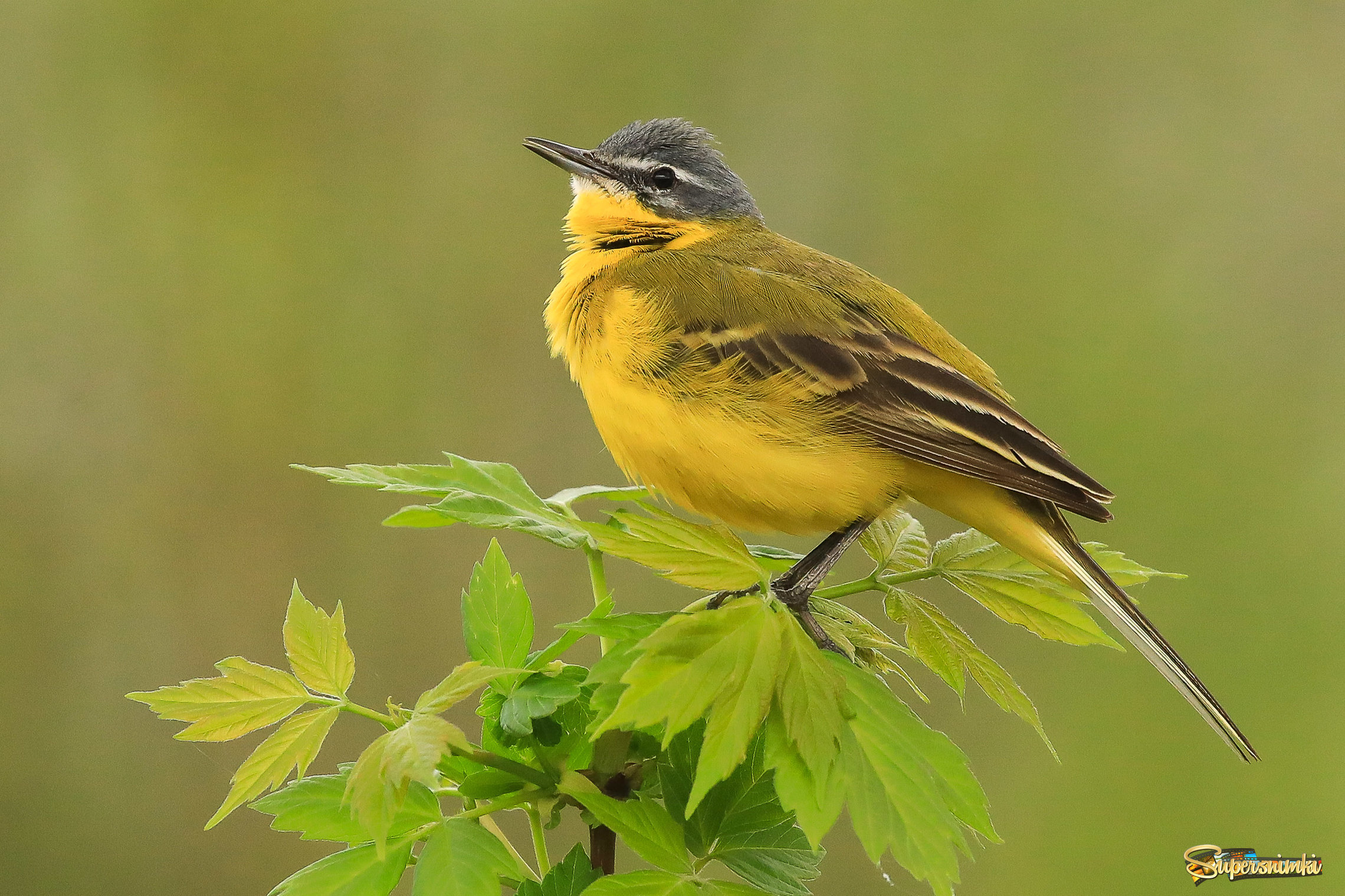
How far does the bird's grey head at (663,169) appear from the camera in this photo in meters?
3.29

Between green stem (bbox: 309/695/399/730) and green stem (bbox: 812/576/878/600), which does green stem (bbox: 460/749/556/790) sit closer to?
green stem (bbox: 309/695/399/730)

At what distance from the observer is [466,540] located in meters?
4.99

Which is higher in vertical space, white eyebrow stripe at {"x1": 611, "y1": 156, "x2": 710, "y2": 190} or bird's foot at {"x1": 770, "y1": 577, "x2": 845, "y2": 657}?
white eyebrow stripe at {"x1": 611, "y1": 156, "x2": 710, "y2": 190}

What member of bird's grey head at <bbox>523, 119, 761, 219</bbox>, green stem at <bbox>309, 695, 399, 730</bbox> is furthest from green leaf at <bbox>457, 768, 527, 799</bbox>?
bird's grey head at <bbox>523, 119, 761, 219</bbox>

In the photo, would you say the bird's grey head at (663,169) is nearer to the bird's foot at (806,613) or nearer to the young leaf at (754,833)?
the bird's foot at (806,613)

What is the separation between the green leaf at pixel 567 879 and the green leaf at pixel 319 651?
0.34 meters

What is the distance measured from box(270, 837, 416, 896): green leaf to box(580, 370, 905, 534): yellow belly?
3.45ft

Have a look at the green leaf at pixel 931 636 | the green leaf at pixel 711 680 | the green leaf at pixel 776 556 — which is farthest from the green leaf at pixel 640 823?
the green leaf at pixel 776 556

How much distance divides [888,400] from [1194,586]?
329cm

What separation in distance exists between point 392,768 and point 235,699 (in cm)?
32

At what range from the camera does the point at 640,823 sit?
1.46 metres

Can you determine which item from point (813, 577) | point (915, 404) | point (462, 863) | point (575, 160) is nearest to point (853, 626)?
point (813, 577)

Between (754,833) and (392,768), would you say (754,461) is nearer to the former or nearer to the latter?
(754,833)

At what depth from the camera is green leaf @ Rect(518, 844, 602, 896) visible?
1.46 metres
